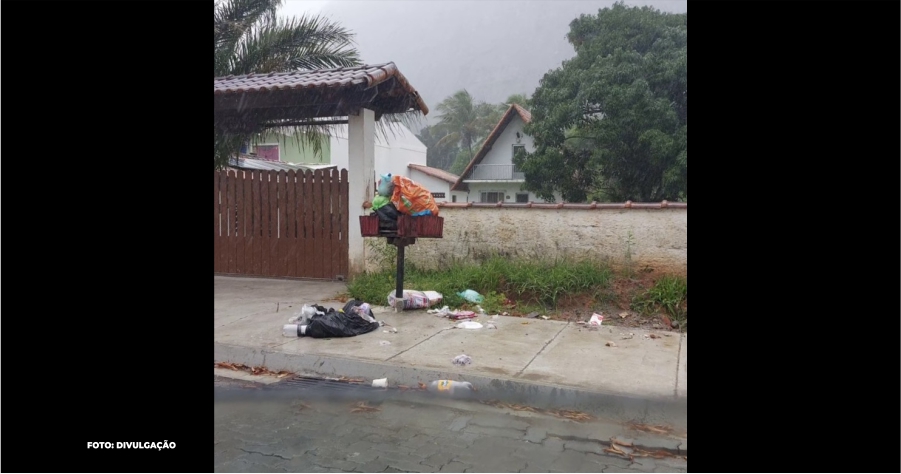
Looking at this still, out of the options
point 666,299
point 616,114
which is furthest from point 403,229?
point 616,114

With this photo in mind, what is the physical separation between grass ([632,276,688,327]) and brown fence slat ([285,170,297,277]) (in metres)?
5.43

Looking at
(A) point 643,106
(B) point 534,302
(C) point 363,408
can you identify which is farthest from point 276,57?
(A) point 643,106

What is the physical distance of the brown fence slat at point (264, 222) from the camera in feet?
33.4

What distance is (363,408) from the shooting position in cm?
458

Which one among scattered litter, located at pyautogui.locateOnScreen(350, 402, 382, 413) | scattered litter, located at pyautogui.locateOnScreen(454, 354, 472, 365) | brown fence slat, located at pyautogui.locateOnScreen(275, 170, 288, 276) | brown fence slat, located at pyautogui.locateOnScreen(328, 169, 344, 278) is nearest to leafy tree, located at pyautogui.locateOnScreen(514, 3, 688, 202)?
brown fence slat, located at pyautogui.locateOnScreen(328, 169, 344, 278)

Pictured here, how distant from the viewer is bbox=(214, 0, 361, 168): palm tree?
12.3 meters

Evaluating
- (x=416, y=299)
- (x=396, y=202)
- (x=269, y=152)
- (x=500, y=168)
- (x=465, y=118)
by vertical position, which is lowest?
(x=416, y=299)

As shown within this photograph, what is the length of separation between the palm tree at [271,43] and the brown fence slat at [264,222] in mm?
2139

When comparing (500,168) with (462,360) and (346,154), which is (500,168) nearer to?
(346,154)

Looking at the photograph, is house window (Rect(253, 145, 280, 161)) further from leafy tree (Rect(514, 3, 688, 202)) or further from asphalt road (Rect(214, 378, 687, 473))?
asphalt road (Rect(214, 378, 687, 473))

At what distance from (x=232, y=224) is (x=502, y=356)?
642 cm

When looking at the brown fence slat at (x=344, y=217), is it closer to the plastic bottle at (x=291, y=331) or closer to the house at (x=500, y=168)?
the plastic bottle at (x=291, y=331)

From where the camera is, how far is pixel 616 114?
21.4 meters

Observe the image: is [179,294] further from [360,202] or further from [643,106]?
[643,106]
